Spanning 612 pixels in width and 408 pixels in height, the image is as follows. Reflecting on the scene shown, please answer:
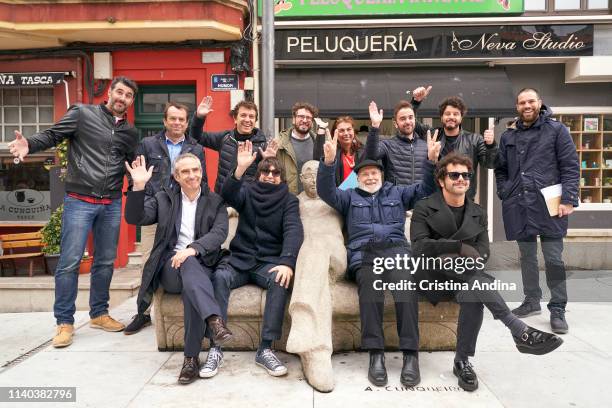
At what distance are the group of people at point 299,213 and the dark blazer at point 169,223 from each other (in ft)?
0.03

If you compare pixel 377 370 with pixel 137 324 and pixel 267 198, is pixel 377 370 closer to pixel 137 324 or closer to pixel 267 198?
pixel 267 198

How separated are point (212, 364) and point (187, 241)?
93 cm

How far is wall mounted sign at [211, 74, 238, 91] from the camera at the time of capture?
25.6ft

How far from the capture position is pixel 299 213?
411 cm

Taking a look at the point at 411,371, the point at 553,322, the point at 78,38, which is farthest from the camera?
the point at 78,38

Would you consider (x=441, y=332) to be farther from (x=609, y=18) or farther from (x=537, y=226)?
(x=609, y=18)

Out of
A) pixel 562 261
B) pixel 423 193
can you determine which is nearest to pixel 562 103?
pixel 562 261

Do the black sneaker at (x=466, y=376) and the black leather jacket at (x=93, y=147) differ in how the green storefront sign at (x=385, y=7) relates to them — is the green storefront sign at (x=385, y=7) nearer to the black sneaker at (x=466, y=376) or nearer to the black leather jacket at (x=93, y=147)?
the black leather jacket at (x=93, y=147)

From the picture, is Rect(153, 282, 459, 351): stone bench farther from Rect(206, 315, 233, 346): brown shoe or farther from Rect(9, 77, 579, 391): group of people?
Rect(206, 315, 233, 346): brown shoe

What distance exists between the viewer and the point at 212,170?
26.4 feet

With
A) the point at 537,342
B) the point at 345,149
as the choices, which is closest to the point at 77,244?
the point at 345,149

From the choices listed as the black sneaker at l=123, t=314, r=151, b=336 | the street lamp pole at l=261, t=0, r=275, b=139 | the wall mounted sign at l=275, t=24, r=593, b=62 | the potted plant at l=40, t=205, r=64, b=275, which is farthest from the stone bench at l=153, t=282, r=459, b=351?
the wall mounted sign at l=275, t=24, r=593, b=62

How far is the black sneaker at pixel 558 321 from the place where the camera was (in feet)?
14.3

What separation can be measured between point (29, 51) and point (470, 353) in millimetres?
7895
